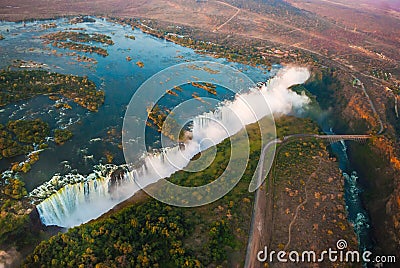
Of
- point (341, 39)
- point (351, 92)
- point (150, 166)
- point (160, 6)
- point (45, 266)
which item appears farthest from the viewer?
point (160, 6)

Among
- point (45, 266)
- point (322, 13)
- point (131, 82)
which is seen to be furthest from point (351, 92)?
point (322, 13)

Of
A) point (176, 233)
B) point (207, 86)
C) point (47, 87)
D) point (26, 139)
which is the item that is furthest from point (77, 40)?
point (176, 233)

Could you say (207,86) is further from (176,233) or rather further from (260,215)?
(176,233)

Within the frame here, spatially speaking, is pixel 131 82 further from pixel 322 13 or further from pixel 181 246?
pixel 322 13

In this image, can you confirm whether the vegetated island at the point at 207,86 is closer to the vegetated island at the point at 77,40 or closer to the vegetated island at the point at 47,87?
the vegetated island at the point at 47,87

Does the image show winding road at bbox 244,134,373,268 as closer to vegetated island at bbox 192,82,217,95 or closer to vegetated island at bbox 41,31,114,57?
vegetated island at bbox 192,82,217,95

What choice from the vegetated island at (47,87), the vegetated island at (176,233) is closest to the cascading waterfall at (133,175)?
the vegetated island at (176,233)
